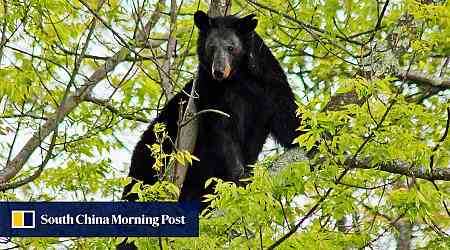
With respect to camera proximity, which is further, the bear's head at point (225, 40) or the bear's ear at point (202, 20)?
the bear's head at point (225, 40)

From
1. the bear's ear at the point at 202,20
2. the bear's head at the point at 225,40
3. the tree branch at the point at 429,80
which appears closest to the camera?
the tree branch at the point at 429,80

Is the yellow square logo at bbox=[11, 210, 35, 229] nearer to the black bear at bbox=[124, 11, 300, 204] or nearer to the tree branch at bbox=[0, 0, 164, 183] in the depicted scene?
the tree branch at bbox=[0, 0, 164, 183]

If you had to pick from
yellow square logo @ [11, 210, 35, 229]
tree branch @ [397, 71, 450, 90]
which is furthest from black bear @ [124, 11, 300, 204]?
yellow square logo @ [11, 210, 35, 229]

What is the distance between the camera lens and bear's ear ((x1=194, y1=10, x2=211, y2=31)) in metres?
9.49

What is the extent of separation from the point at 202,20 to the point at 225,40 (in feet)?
1.11

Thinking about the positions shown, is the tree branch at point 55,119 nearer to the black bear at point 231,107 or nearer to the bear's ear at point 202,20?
the bear's ear at point 202,20

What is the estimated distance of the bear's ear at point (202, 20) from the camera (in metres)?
9.49

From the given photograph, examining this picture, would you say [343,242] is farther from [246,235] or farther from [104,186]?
[104,186]

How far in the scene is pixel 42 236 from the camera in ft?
27.5

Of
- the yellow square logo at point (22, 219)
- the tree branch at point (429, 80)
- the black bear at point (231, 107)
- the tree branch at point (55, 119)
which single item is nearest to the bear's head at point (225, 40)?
the black bear at point (231, 107)

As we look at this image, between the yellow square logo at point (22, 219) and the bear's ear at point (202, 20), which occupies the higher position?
the bear's ear at point (202, 20)

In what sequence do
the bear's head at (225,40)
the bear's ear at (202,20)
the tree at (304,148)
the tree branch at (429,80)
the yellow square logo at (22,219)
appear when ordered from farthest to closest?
the bear's head at (225,40) < the bear's ear at (202,20) < the tree branch at (429,80) < the yellow square logo at (22,219) < the tree at (304,148)

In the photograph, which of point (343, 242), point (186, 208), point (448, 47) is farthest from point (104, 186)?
point (448, 47)

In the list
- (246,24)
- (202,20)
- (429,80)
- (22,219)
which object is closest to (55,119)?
(22,219)
